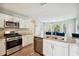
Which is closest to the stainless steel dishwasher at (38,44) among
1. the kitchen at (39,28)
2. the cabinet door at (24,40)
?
the kitchen at (39,28)

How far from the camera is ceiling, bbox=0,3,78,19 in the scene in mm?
1314

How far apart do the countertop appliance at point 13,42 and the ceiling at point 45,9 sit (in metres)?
0.37

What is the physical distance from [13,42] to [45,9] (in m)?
0.74

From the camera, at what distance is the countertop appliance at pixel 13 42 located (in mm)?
1352

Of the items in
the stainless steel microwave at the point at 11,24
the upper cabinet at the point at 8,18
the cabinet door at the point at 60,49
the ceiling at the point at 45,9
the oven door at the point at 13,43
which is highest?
the ceiling at the point at 45,9

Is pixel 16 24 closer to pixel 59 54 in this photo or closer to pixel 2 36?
pixel 2 36

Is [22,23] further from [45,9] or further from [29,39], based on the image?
[45,9]

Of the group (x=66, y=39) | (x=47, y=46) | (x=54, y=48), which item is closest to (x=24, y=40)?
(x=47, y=46)

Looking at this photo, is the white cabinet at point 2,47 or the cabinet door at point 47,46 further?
the cabinet door at point 47,46

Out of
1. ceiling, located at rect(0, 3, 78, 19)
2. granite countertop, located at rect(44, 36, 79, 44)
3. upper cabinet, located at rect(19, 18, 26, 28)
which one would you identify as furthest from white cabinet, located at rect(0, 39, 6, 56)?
granite countertop, located at rect(44, 36, 79, 44)

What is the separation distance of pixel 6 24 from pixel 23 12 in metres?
0.32

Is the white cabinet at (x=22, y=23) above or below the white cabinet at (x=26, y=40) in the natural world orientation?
above

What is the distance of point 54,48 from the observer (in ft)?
4.93

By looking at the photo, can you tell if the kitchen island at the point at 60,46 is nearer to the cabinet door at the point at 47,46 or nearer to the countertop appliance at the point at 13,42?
the cabinet door at the point at 47,46
